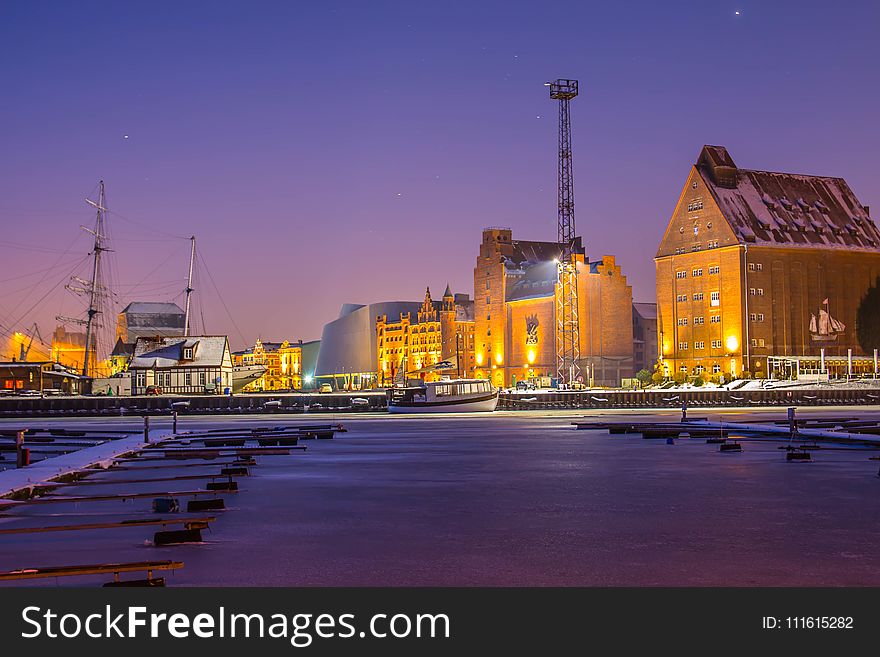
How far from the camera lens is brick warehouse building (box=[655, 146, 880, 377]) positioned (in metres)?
126

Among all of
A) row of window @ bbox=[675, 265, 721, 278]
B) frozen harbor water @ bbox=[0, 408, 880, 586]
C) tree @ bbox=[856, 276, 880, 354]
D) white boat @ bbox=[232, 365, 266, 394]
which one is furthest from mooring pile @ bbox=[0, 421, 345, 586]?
tree @ bbox=[856, 276, 880, 354]

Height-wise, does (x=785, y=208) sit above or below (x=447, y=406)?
above

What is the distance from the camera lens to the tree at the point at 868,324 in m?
132

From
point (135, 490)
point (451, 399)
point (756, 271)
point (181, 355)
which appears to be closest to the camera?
point (135, 490)

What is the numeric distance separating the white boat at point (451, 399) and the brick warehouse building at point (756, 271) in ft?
167

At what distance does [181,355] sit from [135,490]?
99566mm

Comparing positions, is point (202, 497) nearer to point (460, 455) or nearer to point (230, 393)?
point (460, 455)

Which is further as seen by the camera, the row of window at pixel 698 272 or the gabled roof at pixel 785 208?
the gabled roof at pixel 785 208

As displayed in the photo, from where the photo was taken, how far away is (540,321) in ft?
529

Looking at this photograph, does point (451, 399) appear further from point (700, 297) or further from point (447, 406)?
point (700, 297)

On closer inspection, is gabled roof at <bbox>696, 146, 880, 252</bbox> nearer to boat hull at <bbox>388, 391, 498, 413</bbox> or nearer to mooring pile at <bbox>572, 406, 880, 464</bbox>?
boat hull at <bbox>388, 391, 498, 413</bbox>

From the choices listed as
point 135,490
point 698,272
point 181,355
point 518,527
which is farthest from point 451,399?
point 518,527

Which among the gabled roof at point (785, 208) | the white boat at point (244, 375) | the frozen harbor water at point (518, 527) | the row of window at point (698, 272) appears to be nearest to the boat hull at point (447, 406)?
the frozen harbor water at point (518, 527)

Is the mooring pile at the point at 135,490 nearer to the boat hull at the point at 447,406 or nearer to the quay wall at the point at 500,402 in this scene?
the boat hull at the point at 447,406
